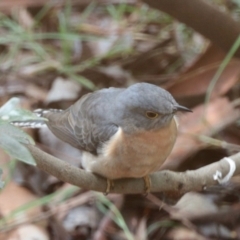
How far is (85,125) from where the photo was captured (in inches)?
88.6

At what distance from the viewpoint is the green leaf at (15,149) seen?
3.38ft

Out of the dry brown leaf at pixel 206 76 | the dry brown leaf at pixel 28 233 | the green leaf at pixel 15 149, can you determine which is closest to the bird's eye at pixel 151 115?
the green leaf at pixel 15 149

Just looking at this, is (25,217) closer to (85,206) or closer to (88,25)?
(85,206)

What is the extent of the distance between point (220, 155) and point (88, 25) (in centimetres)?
216

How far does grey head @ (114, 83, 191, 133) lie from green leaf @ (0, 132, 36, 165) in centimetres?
89

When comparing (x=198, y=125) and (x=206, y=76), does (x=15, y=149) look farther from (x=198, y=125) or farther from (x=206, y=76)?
(x=206, y=76)

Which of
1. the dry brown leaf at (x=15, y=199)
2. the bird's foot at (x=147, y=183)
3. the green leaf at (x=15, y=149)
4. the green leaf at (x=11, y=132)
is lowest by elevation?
the dry brown leaf at (x=15, y=199)

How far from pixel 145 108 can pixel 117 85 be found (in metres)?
1.73

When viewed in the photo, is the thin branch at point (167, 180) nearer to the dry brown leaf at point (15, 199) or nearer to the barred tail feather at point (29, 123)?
the barred tail feather at point (29, 123)

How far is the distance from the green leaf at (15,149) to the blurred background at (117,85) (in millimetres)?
1150

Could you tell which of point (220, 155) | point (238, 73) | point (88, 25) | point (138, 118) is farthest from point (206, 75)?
point (88, 25)

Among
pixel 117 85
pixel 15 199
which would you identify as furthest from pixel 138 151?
pixel 117 85

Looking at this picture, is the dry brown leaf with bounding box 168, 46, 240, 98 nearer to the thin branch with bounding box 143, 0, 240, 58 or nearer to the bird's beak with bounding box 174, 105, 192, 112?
the thin branch with bounding box 143, 0, 240, 58

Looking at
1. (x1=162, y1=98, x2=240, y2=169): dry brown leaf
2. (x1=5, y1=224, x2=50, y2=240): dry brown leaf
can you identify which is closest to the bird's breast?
(x1=162, y1=98, x2=240, y2=169): dry brown leaf
